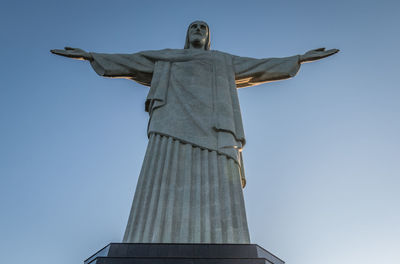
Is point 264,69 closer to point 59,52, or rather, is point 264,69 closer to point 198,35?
point 198,35

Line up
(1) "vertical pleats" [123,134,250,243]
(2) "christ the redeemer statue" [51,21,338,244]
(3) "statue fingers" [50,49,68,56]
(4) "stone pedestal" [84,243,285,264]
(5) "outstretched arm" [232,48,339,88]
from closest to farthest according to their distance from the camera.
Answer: (4) "stone pedestal" [84,243,285,264] < (1) "vertical pleats" [123,134,250,243] < (2) "christ the redeemer statue" [51,21,338,244] < (3) "statue fingers" [50,49,68,56] < (5) "outstretched arm" [232,48,339,88]

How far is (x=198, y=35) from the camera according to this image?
950 cm

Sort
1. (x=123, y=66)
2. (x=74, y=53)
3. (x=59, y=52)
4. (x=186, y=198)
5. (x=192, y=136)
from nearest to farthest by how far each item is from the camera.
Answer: (x=186, y=198) < (x=192, y=136) < (x=59, y=52) < (x=74, y=53) < (x=123, y=66)

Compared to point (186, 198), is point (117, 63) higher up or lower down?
higher up

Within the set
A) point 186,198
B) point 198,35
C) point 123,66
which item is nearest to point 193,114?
point 186,198

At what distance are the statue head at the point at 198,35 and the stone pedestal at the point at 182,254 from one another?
5815 millimetres

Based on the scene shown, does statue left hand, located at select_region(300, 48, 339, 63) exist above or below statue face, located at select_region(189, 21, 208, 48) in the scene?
below

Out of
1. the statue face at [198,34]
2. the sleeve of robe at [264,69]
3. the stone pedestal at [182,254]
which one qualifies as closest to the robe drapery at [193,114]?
the sleeve of robe at [264,69]

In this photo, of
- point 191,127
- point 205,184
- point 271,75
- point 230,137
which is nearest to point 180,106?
point 191,127

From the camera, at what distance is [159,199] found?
602 centimetres

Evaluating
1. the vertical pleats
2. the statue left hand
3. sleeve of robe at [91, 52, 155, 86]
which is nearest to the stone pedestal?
the vertical pleats

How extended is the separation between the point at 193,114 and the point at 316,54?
10.5 ft

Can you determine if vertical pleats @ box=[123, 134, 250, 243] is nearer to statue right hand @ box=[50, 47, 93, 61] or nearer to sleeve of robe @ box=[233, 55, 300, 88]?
sleeve of robe @ box=[233, 55, 300, 88]

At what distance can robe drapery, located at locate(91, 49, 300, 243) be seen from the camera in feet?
18.8
